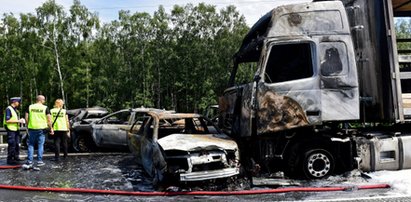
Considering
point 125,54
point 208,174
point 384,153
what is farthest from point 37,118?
point 125,54

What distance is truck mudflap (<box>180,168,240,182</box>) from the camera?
663 cm

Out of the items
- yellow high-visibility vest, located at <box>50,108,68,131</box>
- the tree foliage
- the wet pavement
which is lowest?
the wet pavement

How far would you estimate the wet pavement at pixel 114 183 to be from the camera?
21.1 feet

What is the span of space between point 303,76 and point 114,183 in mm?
4024

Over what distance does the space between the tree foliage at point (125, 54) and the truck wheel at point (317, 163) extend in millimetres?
30443

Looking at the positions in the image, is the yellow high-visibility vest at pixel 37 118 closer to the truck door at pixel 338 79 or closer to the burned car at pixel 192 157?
the burned car at pixel 192 157

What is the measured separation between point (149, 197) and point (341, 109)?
3.69 meters

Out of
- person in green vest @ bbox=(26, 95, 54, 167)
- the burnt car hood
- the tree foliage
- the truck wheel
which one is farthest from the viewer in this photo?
the tree foliage

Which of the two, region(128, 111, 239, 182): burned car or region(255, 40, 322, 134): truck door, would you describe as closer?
region(128, 111, 239, 182): burned car

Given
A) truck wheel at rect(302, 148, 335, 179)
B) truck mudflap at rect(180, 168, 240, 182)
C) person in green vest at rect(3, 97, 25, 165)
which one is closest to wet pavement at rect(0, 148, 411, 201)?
truck wheel at rect(302, 148, 335, 179)

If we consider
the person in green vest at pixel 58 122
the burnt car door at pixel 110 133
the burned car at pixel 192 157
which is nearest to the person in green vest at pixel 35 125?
the person in green vest at pixel 58 122

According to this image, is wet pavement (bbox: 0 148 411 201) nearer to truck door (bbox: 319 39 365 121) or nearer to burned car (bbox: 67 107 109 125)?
truck door (bbox: 319 39 365 121)

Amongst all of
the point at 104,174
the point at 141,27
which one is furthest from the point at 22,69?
the point at 104,174

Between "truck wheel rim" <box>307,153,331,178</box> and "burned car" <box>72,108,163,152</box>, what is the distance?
551 cm
